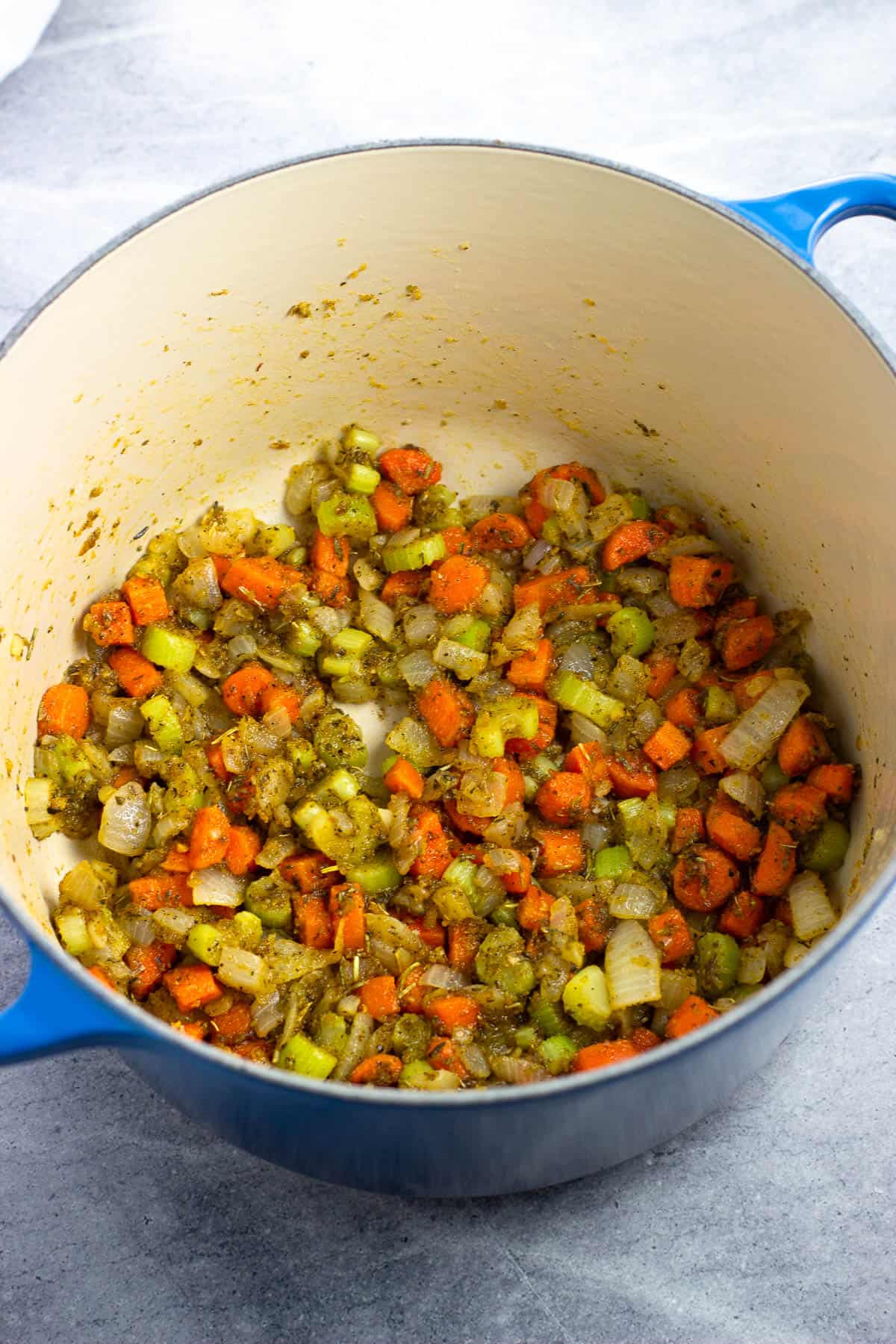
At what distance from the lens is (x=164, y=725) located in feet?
8.65

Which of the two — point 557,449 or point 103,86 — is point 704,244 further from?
point 103,86

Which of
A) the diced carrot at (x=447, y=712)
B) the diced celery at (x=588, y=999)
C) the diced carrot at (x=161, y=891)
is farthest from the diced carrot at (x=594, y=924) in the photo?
the diced carrot at (x=161, y=891)

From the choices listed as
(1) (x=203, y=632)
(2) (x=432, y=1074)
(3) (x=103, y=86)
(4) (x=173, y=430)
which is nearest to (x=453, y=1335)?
(2) (x=432, y=1074)

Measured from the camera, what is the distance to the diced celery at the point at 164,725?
2.64 meters

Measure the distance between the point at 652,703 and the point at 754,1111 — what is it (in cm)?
81

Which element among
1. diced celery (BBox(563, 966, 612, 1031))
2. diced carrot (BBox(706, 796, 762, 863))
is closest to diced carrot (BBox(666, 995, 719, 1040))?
diced celery (BBox(563, 966, 612, 1031))

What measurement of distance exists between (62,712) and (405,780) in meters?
0.69

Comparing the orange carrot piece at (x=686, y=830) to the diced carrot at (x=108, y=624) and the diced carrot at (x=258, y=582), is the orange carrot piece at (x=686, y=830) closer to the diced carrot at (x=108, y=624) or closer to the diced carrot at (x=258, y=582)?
the diced carrot at (x=258, y=582)

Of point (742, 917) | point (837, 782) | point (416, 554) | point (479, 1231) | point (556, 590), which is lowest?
point (479, 1231)

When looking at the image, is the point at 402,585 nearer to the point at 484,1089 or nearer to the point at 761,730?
the point at 761,730

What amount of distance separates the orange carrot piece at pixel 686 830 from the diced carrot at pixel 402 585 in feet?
2.47

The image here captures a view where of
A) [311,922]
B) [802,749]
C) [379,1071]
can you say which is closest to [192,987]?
[311,922]

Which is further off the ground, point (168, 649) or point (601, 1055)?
point (168, 649)

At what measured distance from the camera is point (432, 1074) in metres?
2.24
